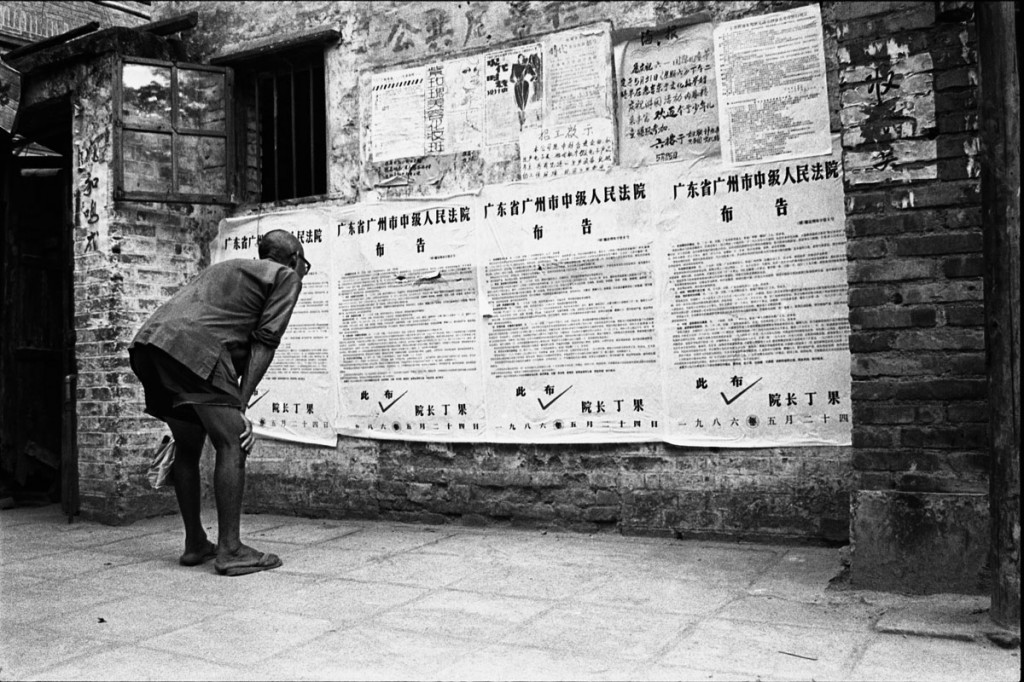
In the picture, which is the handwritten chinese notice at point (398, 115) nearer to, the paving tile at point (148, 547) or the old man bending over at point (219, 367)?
the old man bending over at point (219, 367)

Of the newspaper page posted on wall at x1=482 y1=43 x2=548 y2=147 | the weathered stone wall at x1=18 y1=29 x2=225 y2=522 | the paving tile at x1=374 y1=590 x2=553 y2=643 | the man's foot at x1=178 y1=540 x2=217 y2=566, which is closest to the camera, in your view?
the paving tile at x1=374 y1=590 x2=553 y2=643

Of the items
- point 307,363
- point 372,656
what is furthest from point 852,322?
point 307,363

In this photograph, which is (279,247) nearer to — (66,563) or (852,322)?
(66,563)

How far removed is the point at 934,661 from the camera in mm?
2955

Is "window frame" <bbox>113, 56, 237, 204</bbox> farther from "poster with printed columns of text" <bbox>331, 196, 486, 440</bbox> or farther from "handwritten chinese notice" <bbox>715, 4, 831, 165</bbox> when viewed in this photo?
"handwritten chinese notice" <bbox>715, 4, 831, 165</bbox>

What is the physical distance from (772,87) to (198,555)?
3.88m

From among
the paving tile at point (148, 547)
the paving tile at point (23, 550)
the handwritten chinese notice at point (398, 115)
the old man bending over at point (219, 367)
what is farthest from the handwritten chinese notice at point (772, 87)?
the paving tile at point (23, 550)

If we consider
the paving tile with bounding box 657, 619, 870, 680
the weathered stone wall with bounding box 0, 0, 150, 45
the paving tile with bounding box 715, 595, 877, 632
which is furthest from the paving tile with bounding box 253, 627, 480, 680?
the weathered stone wall with bounding box 0, 0, 150, 45

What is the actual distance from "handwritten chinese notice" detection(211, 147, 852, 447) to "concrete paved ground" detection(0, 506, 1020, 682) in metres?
0.77

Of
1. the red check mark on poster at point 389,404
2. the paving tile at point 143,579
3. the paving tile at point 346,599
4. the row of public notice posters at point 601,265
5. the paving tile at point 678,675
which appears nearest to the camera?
the paving tile at point 678,675

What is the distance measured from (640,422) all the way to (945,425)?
1864 millimetres

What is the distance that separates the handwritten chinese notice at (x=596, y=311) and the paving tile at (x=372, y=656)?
2.31 meters

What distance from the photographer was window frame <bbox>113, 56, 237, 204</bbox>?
618 cm

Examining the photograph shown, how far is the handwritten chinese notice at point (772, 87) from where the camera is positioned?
15.8 feet
